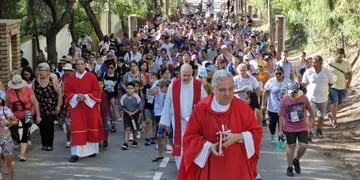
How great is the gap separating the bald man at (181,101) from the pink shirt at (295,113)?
1442mm

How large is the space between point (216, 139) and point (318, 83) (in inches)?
304

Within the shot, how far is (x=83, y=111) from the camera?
11875 mm

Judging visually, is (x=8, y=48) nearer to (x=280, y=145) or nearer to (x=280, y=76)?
(x=280, y=76)

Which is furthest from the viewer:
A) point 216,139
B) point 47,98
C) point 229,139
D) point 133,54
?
point 133,54

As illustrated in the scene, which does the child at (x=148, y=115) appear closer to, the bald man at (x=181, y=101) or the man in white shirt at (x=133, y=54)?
the bald man at (x=181, y=101)

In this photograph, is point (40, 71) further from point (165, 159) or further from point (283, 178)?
point (283, 178)

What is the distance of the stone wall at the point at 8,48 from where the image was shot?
14.8 metres

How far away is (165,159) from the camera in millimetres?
11883

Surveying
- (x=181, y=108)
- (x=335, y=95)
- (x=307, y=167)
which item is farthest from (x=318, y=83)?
(x=181, y=108)

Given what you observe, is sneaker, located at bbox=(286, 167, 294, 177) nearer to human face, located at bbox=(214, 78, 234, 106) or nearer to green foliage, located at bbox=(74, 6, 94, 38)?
human face, located at bbox=(214, 78, 234, 106)

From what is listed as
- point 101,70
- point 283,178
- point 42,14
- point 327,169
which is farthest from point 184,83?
point 42,14

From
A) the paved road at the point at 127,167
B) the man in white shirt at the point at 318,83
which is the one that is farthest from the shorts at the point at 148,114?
the man in white shirt at the point at 318,83

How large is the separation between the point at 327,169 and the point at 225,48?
802 cm

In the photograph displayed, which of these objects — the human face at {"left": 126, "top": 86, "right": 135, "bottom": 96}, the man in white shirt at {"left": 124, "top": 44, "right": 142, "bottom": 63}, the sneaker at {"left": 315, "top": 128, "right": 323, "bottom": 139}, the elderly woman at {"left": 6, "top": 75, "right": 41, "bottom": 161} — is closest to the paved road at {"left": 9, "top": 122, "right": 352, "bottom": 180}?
the elderly woman at {"left": 6, "top": 75, "right": 41, "bottom": 161}
